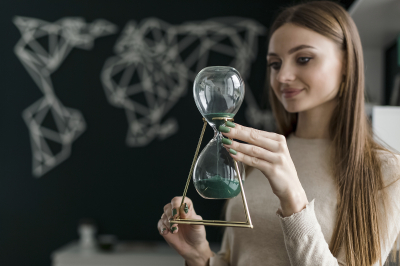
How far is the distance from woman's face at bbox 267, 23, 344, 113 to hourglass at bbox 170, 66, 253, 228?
1.06 ft

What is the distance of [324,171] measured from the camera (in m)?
1.15

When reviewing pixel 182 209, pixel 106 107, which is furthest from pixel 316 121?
pixel 106 107

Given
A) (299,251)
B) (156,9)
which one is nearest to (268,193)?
(299,251)

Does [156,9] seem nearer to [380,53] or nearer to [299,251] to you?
[380,53]

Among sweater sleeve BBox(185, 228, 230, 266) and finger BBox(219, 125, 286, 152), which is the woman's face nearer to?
finger BBox(219, 125, 286, 152)

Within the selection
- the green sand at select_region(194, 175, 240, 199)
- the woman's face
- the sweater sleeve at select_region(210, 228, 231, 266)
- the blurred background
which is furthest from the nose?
the blurred background

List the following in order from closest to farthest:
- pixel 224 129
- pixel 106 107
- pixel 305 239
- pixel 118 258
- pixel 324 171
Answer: pixel 224 129 < pixel 305 239 < pixel 324 171 < pixel 118 258 < pixel 106 107

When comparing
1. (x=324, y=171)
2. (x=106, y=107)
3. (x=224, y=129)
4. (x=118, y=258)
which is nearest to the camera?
(x=224, y=129)

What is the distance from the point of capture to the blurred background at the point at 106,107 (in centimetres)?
271

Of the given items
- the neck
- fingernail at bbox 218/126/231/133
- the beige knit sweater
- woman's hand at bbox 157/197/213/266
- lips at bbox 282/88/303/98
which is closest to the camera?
fingernail at bbox 218/126/231/133

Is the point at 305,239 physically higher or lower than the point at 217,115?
lower

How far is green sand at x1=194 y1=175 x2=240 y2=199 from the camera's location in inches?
31.4

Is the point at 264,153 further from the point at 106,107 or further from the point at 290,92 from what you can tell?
the point at 106,107

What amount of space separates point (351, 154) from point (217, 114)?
52 centimetres
